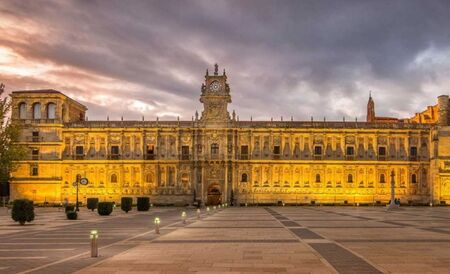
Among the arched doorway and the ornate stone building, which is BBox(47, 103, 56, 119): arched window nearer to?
the ornate stone building

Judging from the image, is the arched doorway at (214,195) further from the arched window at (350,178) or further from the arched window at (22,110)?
the arched window at (22,110)

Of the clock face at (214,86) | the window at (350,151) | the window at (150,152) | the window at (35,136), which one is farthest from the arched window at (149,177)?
the window at (350,151)

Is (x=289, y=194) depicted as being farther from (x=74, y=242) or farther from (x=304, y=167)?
(x=74, y=242)

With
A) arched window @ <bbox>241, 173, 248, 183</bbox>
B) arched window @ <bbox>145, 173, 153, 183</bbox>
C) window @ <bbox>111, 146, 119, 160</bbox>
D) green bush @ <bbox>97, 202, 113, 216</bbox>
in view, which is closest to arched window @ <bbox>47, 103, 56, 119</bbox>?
window @ <bbox>111, 146, 119, 160</bbox>

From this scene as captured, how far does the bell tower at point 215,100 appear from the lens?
91562 mm

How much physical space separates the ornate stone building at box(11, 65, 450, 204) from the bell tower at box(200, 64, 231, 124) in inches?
6.4

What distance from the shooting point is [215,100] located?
91750 millimetres

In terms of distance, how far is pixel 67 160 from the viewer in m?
91.1

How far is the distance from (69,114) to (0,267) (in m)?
80.5

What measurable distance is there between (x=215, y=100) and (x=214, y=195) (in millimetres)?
15690

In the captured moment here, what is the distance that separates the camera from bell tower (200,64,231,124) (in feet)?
300

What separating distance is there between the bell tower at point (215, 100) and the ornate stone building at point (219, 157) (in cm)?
16

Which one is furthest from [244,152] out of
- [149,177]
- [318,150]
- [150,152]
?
[149,177]

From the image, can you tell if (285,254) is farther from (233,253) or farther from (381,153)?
(381,153)
